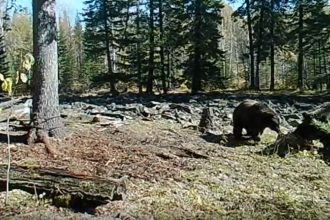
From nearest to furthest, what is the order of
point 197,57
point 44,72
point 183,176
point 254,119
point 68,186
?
point 68,186, point 183,176, point 44,72, point 254,119, point 197,57

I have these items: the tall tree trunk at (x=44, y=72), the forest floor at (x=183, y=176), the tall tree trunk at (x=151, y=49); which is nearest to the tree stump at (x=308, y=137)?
the forest floor at (x=183, y=176)

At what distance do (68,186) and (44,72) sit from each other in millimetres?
3720

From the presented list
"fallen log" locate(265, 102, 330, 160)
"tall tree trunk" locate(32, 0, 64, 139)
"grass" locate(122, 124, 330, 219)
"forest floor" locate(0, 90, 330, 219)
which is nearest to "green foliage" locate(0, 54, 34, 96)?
"forest floor" locate(0, 90, 330, 219)

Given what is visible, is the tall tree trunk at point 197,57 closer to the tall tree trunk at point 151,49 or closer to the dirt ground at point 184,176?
the tall tree trunk at point 151,49

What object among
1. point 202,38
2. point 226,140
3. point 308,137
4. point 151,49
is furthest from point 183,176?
point 151,49

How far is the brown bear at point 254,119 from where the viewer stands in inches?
→ 438

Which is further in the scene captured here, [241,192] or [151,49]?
[151,49]

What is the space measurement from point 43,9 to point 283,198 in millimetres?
5550

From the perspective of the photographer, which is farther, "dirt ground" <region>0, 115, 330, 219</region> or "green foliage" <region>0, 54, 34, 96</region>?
"dirt ground" <region>0, 115, 330, 219</region>

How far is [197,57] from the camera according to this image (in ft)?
123

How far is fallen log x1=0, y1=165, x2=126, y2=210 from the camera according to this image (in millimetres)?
5938

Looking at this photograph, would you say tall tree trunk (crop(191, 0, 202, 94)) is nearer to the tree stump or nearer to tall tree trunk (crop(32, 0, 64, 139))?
the tree stump

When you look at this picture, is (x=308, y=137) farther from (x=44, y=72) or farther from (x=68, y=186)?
(x=68, y=186)

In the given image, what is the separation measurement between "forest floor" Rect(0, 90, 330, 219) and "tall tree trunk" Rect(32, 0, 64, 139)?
0.45m
